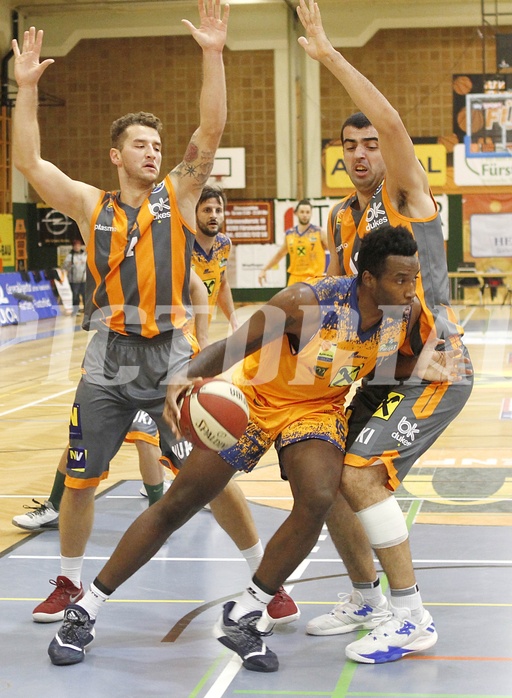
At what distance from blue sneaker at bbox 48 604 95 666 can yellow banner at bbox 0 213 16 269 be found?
2209 cm

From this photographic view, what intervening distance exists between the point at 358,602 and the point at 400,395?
38.6 inches

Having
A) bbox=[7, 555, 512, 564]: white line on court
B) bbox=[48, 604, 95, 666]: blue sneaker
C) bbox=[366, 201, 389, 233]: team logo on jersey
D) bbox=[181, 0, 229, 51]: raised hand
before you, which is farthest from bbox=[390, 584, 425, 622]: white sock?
bbox=[181, 0, 229, 51]: raised hand

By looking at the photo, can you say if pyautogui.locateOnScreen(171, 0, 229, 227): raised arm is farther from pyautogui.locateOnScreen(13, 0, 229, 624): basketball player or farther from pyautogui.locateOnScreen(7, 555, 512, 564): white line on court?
pyautogui.locateOnScreen(7, 555, 512, 564): white line on court

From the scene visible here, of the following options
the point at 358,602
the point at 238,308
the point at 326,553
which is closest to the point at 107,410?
the point at 358,602

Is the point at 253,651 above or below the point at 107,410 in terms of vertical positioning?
below

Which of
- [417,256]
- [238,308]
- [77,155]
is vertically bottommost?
[238,308]

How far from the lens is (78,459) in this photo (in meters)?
4.46

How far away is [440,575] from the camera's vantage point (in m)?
5.08

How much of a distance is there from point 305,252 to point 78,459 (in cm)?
1335

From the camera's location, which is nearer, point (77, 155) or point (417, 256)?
point (417, 256)

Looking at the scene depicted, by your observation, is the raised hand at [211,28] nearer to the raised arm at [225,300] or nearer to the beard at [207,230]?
the beard at [207,230]

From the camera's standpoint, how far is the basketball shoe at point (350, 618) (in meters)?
4.35

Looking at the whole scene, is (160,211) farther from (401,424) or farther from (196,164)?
(401,424)

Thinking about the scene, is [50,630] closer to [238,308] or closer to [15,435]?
[15,435]
